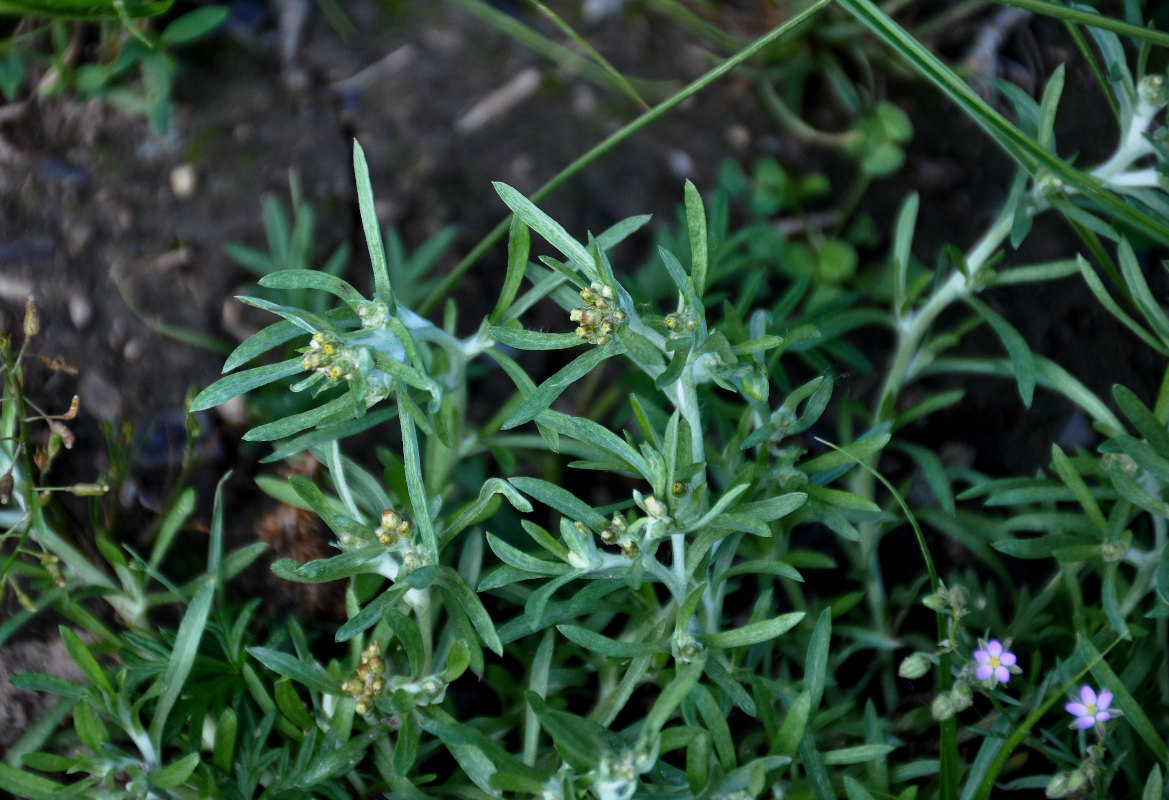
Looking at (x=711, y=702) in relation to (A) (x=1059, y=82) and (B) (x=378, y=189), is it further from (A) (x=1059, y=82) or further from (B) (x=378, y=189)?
(B) (x=378, y=189)

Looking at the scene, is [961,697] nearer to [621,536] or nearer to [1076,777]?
[1076,777]

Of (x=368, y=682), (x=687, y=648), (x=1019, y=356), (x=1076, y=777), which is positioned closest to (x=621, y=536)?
(x=687, y=648)

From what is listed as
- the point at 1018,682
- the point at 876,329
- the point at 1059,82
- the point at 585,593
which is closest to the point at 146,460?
the point at 585,593

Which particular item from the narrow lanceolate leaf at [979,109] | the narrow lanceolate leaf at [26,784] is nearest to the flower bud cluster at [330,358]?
the narrow lanceolate leaf at [26,784]

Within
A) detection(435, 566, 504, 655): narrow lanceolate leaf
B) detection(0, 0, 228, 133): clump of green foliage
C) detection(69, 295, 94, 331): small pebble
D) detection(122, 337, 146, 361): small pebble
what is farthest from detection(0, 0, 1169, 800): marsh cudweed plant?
detection(0, 0, 228, 133): clump of green foliage

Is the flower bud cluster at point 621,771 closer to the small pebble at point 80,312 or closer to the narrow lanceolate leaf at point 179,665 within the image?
the narrow lanceolate leaf at point 179,665

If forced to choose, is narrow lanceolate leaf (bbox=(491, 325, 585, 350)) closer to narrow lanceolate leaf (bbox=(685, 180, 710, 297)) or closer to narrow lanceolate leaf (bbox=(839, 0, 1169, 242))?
narrow lanceolate leaf (bbox=(685, 180, 710, 297))

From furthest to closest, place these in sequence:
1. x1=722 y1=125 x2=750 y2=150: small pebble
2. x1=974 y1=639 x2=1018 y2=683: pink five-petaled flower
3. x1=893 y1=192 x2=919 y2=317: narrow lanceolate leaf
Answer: x1=722 y1=125 x2=750 y2=150: small pebble, x1=893 y1=192 x2=919 y2=317: narrow lanceolate leaf, x1=974 y1=639 x2=1018 y2=683: pink five-petaled flower
